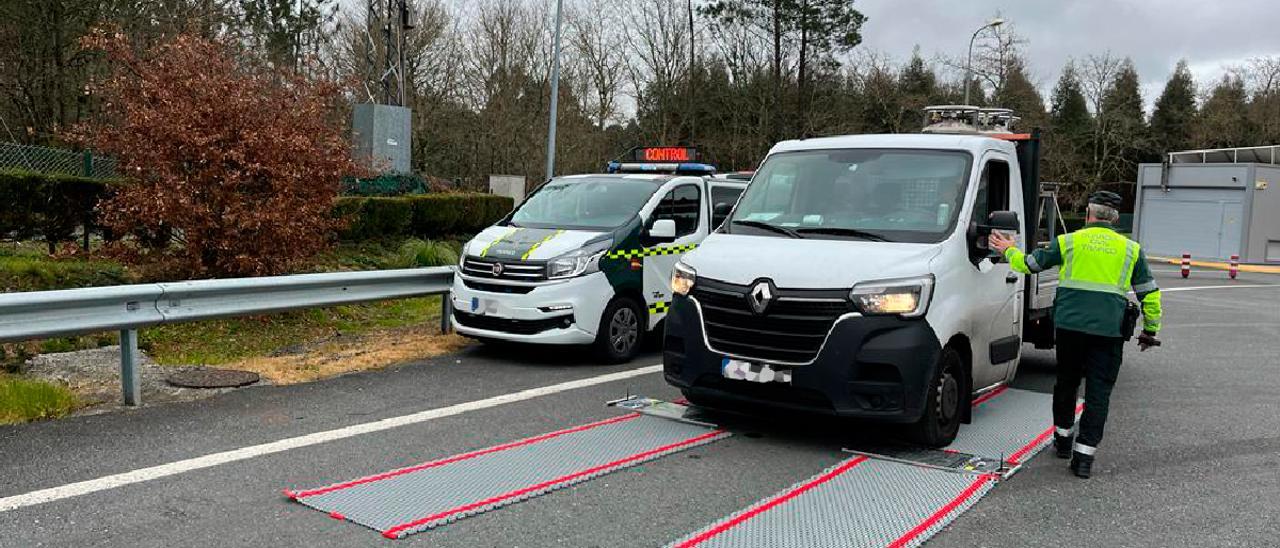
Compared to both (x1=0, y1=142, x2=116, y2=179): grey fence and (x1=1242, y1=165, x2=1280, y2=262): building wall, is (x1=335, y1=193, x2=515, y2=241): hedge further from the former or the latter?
(x1=1242, y1=165, x2=1280, y2=262): building wall

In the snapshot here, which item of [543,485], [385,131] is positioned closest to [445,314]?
[543,485]

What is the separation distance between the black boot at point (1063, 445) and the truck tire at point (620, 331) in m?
4.11

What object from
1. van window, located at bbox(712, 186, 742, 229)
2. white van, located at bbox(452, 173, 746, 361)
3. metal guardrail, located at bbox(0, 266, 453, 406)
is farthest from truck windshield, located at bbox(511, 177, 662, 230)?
metal guardrail, located at bbox(0, 266, 453, 406)

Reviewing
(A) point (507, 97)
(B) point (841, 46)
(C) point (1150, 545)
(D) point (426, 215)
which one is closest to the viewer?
(C) point (1150, 545)

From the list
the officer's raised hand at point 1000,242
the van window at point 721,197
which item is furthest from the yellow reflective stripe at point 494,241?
the officer's raised hand at point 1000,242

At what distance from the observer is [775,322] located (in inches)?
236

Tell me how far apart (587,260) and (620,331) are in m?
0.85

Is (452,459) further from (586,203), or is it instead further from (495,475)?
(586,203)

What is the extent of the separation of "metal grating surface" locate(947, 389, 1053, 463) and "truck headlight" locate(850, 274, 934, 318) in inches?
42.0

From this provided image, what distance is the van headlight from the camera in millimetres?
8695

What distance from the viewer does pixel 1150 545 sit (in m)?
4.68

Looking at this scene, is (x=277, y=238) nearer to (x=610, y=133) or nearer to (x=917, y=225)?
(x=917, y=225)

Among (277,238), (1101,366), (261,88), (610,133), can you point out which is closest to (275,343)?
(277,238)

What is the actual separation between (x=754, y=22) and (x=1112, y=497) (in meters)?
39.0
